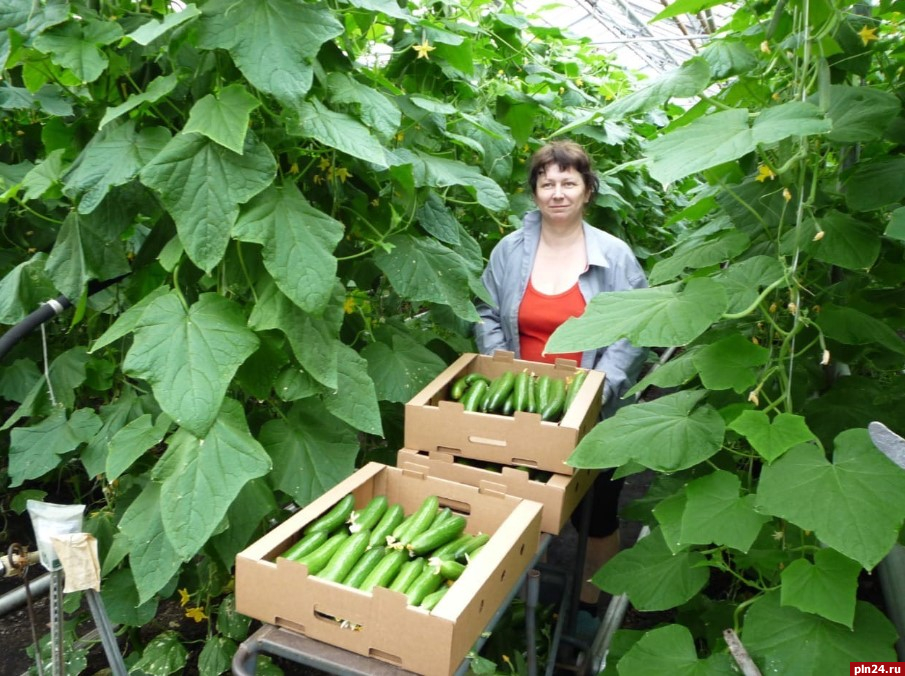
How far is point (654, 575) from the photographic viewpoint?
182cm

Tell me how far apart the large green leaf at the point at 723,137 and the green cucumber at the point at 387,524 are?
102 centimetres

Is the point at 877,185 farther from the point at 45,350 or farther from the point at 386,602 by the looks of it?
the point at 45,350

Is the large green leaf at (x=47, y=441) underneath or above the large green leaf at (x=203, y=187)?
underneath

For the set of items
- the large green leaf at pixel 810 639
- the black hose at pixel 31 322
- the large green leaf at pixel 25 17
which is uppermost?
the large green leaf at pixel 25 17

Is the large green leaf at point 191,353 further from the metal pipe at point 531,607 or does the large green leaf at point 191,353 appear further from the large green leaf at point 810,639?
the large green leaf at point 810,639

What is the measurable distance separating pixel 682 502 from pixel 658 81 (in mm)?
997

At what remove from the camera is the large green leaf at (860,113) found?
1621 mm

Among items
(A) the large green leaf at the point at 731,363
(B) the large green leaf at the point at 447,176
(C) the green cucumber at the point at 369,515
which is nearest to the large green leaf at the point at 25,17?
(B) the large green leaf at the point at 447,176

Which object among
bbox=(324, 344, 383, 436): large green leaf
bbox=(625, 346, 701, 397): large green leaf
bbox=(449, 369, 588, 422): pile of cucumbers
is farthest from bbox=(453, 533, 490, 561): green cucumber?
bbox=(625, 346, 701, 397): large green leaf

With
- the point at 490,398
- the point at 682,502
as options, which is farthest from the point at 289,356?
the point at 682,502

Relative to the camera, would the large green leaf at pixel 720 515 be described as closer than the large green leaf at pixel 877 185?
Yes

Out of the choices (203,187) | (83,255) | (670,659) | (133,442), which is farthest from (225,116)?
(670,659)

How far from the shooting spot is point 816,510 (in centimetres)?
132

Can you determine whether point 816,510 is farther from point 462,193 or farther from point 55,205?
point 55,205
